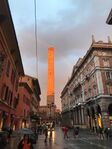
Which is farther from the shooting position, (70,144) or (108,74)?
(108,74)

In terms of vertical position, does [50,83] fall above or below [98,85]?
above

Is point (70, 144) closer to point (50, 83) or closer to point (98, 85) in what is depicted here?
point (98, 85)

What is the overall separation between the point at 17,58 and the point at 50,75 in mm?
40845

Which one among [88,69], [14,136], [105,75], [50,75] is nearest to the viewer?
[14,136]

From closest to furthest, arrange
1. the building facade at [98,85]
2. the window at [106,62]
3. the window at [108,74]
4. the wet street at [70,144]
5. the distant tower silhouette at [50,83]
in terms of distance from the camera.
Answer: the wet street at [70,144]
the building facade at [98,85]
the window at [108,74]
the window at [106,62]
the distant tower silhouette at [50,83]

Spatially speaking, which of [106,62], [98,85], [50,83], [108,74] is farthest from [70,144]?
[50,83]

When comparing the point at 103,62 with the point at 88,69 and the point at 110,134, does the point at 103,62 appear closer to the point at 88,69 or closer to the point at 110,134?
the point at 88,69

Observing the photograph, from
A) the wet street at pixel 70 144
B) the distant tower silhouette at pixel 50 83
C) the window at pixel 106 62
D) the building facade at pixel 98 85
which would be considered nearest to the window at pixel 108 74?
the building facade at pixel 98 85

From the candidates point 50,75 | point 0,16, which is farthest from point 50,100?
point 0,16

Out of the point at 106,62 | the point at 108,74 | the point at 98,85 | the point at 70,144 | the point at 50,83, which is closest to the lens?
the point at 70,144

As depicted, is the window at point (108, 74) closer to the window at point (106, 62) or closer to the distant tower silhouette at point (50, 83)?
the window at point (106, 62)

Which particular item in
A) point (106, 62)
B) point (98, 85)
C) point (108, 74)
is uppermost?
point (106, 62)

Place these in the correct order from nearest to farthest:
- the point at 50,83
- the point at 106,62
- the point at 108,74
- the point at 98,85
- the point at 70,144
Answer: the point at 70,144 < the point at 98,85 < the point at 108,74 < the point at 106,62 < the point at 50,83

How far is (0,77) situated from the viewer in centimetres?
1820
